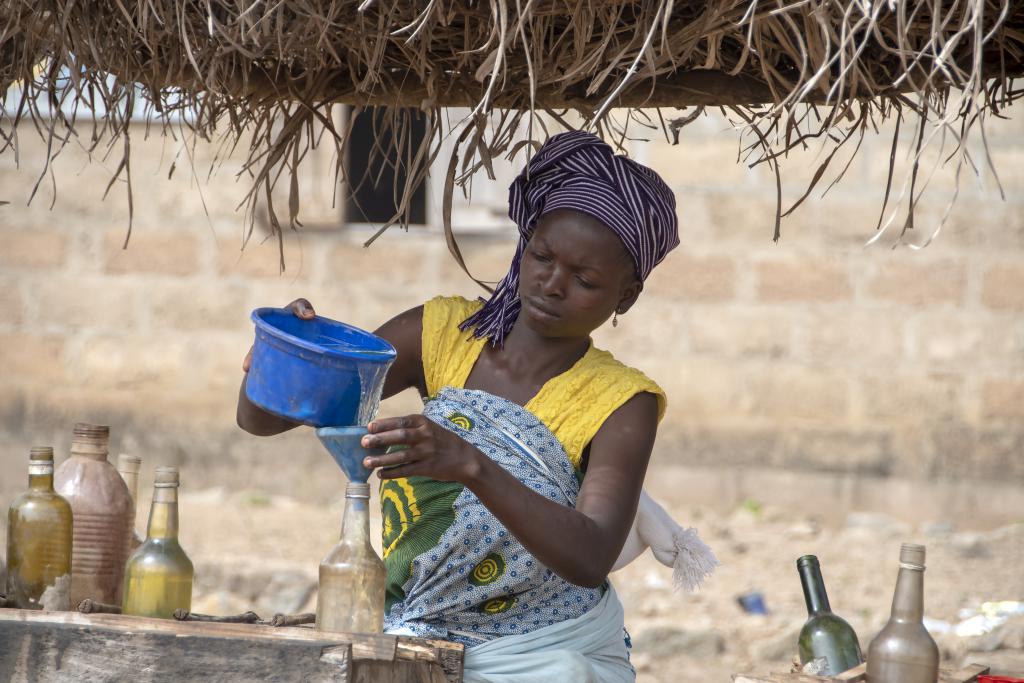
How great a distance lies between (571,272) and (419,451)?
0.56 m

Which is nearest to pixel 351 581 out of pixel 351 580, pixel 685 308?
pixel 351 580

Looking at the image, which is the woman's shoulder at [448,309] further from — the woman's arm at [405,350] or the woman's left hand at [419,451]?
the woman's left hand at [419,451]

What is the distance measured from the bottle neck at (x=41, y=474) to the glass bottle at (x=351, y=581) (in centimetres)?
55

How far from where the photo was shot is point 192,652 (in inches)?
77.6

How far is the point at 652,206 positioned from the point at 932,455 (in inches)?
173

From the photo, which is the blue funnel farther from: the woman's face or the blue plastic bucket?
the woman's face

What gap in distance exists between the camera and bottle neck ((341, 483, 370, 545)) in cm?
202

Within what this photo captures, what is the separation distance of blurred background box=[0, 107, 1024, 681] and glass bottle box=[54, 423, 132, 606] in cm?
349

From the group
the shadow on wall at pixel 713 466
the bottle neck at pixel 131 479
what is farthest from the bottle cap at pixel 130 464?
the shadow on wall at pixel 713 466

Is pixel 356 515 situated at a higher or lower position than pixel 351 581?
higher

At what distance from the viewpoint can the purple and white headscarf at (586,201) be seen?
7.69 feet

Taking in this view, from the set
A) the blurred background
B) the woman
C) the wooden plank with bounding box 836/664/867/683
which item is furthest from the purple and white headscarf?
the blurred background

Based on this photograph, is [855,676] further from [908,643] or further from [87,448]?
[87,448]

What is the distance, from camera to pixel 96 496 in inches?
92.4
